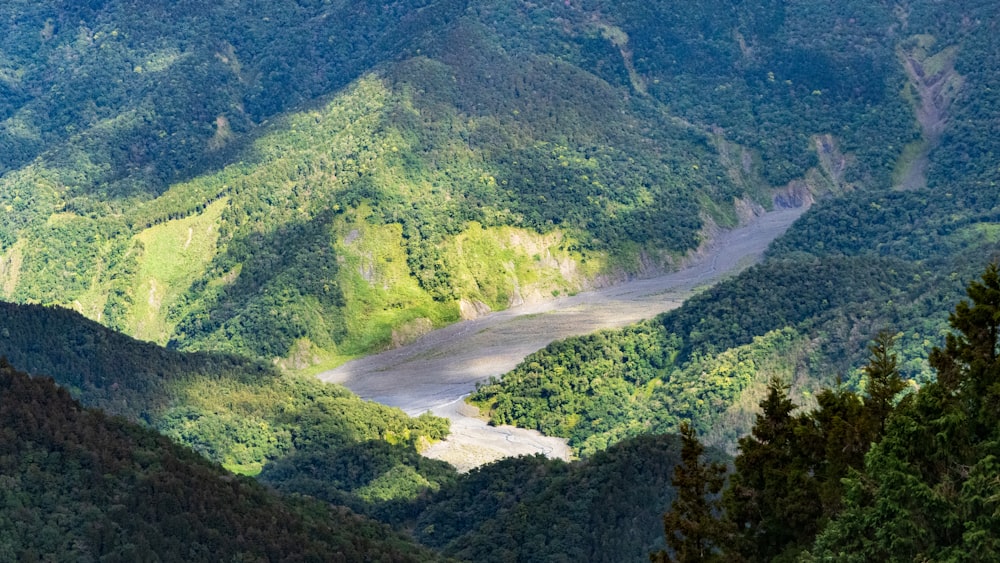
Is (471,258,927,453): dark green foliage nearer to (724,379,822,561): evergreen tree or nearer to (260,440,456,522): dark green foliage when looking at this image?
(260,440,456,522): dark green foliage

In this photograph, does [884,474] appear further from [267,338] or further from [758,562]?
[267,338]

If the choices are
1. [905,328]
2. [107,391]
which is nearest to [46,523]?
[107,391]

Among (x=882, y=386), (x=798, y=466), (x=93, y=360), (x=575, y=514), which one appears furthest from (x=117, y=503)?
(x=93, y=360)

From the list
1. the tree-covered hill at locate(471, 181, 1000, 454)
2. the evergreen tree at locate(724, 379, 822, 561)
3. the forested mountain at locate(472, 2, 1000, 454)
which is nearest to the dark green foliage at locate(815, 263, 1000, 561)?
the evergreen tree at locate(724, 379, 822, 561)

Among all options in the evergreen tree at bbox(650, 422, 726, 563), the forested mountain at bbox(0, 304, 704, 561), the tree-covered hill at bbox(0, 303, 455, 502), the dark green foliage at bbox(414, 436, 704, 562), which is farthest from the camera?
the tree-covered hill at bbox(0, 303, 455, 502)

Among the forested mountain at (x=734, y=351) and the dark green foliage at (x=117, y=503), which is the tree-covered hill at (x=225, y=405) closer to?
the forested mountain at (x=734, y=351)

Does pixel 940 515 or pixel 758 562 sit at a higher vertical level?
pixel 940 515

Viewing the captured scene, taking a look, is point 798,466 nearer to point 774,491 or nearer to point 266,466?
point 774,491

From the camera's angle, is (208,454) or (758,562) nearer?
(758,562)
